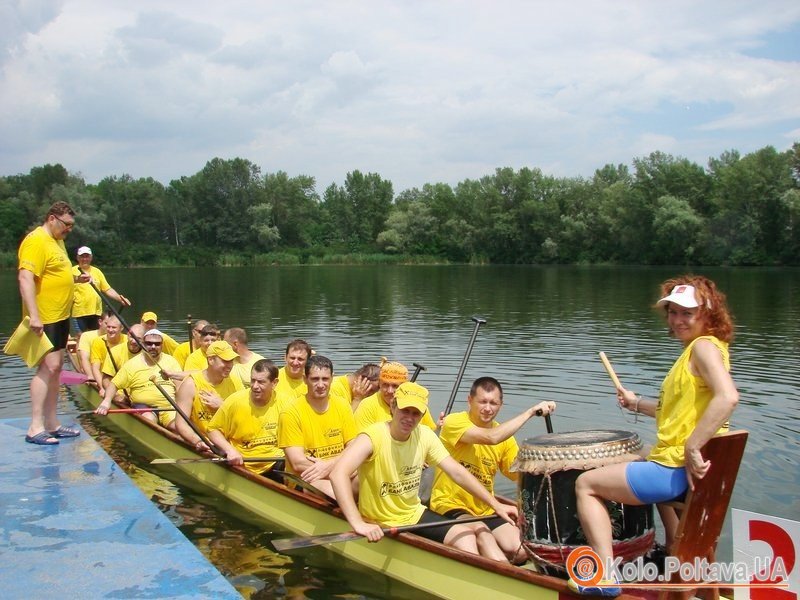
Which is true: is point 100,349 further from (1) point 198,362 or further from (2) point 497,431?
(2) point 497,431

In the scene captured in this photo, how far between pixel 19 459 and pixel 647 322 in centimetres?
1887

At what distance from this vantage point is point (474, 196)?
295 feet

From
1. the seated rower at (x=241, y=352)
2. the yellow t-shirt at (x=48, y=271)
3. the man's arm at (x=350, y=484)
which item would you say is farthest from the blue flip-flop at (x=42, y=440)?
the man's arm at (x=350, y=484)

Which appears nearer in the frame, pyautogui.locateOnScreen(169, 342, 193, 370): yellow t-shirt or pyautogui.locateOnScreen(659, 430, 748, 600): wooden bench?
pyautogui.locateOnScreen(659, 430, 748, 600): wooden bench

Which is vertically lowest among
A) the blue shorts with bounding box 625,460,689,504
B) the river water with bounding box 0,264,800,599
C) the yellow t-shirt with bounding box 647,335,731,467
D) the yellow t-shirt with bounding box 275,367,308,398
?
the river water with bounding box 0,264,800,599

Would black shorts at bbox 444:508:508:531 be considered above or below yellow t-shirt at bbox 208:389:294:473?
below

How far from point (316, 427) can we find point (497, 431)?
5.95 feet

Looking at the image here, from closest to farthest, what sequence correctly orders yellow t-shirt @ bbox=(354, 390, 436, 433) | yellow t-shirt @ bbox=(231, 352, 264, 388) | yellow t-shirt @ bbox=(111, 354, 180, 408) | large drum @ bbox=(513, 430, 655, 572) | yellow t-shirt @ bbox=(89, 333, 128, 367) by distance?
large drum @ bbox=(513, 430, 655, 572) < yellow t-shirt @ bbox=(354, 390, 436, 433) < yellow t-shirt @ bbox=(231, 352, 264, 388) < yellow t-shirt @ bbox=(111, 354, 180, 408) < yellow t-shirt @ bbox=(89, 333, 128, 367)

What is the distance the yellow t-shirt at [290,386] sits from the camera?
8711mm

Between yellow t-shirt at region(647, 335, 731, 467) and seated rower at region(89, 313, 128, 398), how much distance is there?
9.59 m

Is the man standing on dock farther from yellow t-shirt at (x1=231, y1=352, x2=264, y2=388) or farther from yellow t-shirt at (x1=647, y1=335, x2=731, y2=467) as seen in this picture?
yellow t-shirt at (x1=647, y1=335, x2=731, y2=467)

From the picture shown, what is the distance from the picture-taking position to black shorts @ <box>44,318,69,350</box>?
7430mm

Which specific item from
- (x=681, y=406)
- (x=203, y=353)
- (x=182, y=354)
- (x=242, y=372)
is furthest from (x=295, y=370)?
(x=681, y=406)

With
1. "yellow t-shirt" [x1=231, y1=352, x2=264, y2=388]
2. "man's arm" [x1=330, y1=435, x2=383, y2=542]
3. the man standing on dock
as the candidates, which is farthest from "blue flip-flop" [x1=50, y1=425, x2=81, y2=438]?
"man's arm" [x1=330, y1=435, x2=383, y2=542]
